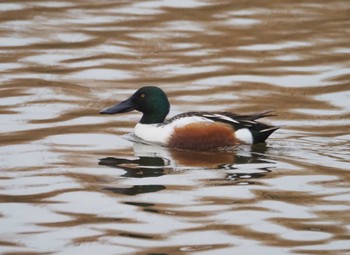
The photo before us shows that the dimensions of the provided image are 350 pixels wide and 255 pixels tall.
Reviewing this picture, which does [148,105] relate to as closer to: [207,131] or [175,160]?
[207,131]

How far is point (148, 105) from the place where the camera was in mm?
10906

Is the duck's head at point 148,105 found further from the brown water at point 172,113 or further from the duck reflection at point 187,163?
the duck reflection at point 187,163

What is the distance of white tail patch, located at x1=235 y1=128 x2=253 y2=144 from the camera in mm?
10508

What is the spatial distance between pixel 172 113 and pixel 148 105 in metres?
0.71

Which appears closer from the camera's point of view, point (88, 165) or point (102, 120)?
point (88, 165)

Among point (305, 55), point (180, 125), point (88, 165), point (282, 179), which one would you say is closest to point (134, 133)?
point (180, 125)

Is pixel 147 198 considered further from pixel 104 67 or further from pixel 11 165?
pixel 104 67

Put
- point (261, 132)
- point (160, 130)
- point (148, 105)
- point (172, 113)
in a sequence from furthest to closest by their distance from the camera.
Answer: point (172, 113) → point (148, 105) → point (160, 130) → point (261, 132)

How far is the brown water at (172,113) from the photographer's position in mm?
7793

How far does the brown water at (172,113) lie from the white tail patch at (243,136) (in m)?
0.08

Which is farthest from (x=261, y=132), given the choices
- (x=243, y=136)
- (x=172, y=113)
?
(x=172, y=113)

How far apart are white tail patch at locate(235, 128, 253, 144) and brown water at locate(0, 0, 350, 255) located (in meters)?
0.08

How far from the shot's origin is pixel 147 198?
28.0 ft

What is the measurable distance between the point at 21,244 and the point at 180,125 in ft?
10.7
